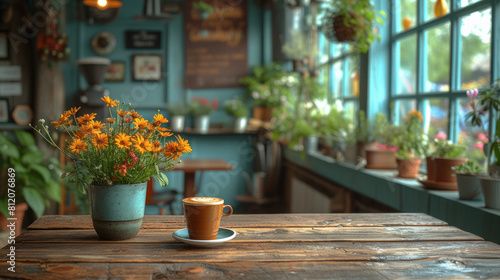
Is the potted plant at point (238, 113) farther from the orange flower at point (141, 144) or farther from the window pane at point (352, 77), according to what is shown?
the orange flower at point (141, 144)

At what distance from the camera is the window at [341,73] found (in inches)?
161

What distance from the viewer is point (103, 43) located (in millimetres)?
5750

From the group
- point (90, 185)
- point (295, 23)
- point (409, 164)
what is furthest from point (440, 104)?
point (295, 23)

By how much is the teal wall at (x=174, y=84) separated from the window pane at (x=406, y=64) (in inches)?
110

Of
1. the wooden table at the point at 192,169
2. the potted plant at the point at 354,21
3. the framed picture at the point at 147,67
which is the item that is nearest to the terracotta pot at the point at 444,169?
the potted plant at the point at 354,21

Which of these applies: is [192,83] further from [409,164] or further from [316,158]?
[409,164]

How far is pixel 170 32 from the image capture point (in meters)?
5.87

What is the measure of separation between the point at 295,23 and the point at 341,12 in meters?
2.01

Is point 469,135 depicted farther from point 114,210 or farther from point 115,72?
point 115,72

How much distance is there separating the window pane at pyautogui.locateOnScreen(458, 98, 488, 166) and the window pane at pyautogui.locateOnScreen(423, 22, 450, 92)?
7.4 inches

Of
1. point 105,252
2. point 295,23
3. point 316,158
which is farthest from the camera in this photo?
point 295,23

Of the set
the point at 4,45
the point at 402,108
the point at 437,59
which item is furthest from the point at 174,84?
the point at 437,59

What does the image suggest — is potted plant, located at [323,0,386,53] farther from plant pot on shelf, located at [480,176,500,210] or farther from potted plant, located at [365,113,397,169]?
plant pot on shelf, located at [480,176,500,210]

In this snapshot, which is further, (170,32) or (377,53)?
(170,32)
